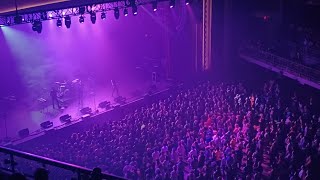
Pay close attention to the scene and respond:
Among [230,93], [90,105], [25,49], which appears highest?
[25,49]

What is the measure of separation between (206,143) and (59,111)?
8884 millimetres

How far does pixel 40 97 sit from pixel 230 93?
10412 mm

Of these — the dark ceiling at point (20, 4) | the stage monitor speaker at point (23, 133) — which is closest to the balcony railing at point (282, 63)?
the dark ceiling at point (20, 4)

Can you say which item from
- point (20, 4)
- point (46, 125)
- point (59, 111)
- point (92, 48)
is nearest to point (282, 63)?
point (59, 111)

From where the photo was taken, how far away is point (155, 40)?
24500 millimetres

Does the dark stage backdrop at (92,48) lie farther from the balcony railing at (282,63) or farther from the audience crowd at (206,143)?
the audience crowd at (206,143)

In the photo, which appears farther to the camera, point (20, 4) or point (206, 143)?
point (20, 4)

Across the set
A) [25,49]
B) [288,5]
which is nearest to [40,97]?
[25,49]

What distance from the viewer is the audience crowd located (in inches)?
423

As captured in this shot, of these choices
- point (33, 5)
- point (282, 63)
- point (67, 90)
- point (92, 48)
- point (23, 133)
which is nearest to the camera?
point (33, 5)

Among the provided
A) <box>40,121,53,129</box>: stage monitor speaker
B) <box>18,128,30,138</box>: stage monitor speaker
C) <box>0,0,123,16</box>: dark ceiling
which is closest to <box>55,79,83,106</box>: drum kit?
<box>40,121,53,129</box>: stage monitor speaker

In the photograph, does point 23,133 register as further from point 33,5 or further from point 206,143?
point 206,143

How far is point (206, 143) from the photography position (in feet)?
42.7

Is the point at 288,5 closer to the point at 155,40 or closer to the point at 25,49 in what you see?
the point at 155,40
